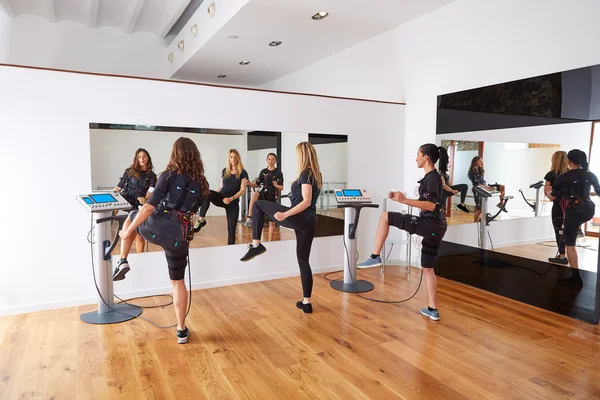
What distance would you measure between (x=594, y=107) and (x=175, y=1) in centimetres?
550

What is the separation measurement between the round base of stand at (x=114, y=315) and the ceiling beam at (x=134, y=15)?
4.61 m

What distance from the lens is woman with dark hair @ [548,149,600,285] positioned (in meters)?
3.51

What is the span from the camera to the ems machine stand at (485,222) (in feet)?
14.2

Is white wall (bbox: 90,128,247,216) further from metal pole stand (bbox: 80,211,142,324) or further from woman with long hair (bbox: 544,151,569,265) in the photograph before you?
woman with long hair (bbox: 544,151,569,265)

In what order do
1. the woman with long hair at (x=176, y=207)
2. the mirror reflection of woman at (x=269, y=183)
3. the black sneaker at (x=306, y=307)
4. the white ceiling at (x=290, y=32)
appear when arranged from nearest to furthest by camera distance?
the woman with long hair at (x=176, y=207)
the black sneaker at (x=306, y=307)
the mirror reflection of woman at (x=269, y=183)
the white ceiling at (x=290, y=32)

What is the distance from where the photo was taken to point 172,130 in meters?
4.10

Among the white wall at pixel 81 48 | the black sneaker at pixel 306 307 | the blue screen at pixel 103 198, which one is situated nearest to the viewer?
the blue screen at pixel 103 198

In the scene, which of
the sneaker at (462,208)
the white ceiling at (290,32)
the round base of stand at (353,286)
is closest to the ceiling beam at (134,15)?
the white ceiling at (290,32)

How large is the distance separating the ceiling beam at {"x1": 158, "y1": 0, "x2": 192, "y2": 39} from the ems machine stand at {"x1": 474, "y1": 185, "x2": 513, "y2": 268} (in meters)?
4.84

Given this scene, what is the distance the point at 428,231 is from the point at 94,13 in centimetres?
630

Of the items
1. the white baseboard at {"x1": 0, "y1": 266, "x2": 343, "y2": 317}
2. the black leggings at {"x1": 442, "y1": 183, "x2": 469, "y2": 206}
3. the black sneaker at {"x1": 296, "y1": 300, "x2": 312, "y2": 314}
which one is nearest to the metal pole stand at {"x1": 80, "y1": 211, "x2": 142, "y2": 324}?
the white baseboard at {"x1": 0, "y1": 266, "x2": 343, "y2": 317}

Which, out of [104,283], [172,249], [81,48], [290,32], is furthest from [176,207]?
[81,48]

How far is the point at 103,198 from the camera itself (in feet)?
10.9

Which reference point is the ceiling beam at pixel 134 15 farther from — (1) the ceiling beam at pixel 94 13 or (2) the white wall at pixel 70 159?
(2) the white wall at pixel 70 159
